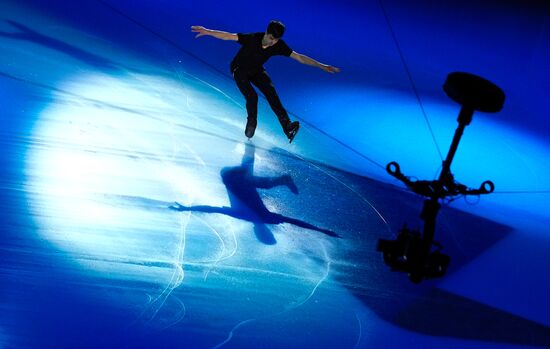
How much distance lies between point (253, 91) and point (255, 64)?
0.28 meters

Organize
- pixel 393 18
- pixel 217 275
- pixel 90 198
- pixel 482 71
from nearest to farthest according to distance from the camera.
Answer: pixel 217 275 < pixel 90 198 < pixel 482 71 < pixel 393 18

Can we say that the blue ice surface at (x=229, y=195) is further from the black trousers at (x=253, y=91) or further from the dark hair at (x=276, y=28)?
the dark hair at (x=276, y=28)

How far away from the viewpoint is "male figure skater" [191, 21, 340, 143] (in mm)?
6902

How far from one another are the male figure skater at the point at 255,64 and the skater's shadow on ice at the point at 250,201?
0.64 meters

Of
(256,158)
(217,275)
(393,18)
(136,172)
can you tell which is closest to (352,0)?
(393,18)

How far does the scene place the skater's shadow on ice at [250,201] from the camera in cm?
544

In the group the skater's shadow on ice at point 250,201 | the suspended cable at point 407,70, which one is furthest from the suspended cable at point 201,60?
the skater's shadow on ice at point 250,201

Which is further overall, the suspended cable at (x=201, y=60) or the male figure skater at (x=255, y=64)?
the suspended cable at (x=201, y=60)

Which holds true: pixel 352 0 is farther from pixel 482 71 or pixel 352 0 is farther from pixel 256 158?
pixel 256 158

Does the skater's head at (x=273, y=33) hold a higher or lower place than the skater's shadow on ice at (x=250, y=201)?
higher

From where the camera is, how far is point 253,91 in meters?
7.12

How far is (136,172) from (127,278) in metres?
1.65

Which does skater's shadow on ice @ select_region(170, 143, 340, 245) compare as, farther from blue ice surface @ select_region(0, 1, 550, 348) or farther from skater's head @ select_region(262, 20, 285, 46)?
skater's head @ select_region(262, 20, 285, 46)

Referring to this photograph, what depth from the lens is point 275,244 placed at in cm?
523
